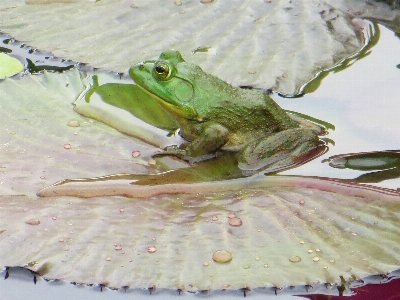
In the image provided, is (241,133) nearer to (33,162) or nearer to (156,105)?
(156,105)

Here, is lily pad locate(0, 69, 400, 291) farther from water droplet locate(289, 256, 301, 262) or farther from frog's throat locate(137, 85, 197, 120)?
frog's throat locate(137, 85, 197, 120)

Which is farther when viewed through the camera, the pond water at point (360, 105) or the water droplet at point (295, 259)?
the pond water at point (360, 105)

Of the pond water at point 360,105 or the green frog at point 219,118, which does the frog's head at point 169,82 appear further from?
the pond water at point 360,105

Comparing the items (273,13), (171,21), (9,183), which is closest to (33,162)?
(9,183)

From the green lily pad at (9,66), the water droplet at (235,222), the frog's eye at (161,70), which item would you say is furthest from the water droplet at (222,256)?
the green lily pad at (9,66)

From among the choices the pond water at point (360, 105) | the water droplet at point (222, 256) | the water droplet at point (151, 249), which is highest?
the water droplet at point (151, 249)

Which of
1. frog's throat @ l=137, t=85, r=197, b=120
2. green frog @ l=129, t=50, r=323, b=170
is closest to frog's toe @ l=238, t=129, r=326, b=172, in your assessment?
green frog @ l=129, t=50, r=323, b=170

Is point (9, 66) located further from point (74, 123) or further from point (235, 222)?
point (235, 222)
